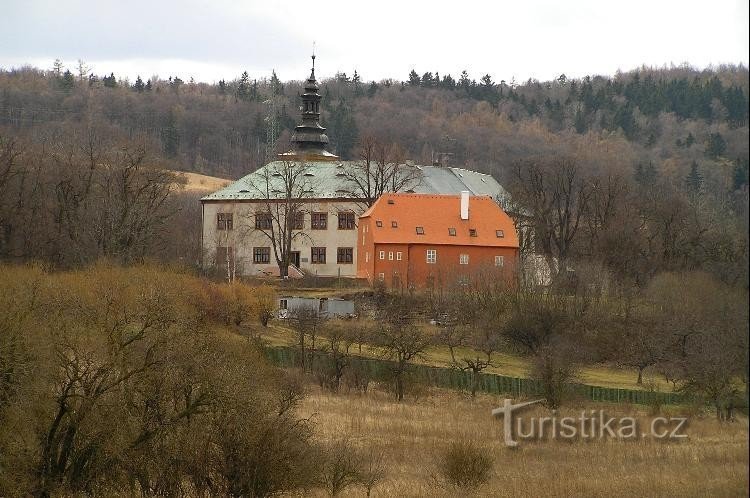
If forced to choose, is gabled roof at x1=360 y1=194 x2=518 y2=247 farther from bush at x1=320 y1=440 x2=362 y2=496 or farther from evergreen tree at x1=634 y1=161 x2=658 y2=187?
bush at x1=320 y1=440 x2=362 y2=496

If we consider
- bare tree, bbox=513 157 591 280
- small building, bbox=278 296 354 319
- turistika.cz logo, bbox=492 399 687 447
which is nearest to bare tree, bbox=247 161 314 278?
small building, bbox=278 296 354 319

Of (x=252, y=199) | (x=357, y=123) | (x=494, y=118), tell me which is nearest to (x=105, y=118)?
(x=357, y=123)

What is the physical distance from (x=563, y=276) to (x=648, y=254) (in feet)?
23.4

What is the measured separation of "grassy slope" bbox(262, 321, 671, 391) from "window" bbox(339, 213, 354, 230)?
64.2 feet

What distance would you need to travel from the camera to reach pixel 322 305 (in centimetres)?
5506

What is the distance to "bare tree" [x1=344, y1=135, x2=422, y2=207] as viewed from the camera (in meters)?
71.0

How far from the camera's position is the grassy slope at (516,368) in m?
41.3

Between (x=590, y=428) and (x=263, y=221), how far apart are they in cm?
4260

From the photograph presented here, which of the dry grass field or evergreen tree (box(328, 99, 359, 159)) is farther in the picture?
evergreen tree (box(328, 99, 359, 159))

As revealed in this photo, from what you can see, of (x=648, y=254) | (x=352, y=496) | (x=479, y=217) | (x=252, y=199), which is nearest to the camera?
(x=352, y=496)

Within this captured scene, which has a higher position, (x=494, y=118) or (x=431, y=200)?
(x=494, y=118)

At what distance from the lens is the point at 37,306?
2380 cm

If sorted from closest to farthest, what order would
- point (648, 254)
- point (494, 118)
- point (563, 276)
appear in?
point (563, 276), point (648, 254), point (494, 118)

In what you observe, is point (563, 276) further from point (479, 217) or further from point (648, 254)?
point (479, 217)
